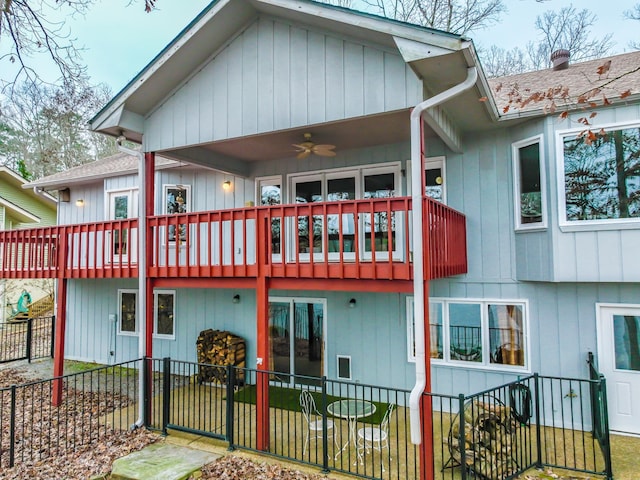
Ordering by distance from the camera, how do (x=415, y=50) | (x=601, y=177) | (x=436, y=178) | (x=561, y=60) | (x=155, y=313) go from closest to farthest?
1. (x=415, y=50)
2. (x=601, y=177)
3. (x=436, y=178)
4. (x=561, y=60)
5. (x=155, y=313)

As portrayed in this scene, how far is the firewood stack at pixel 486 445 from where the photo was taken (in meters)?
4.73

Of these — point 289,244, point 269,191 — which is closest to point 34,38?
point 269,191

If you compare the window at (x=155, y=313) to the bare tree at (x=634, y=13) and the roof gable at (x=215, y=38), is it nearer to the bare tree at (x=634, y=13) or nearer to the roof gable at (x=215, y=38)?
the roof gable at (x=215, y=38)

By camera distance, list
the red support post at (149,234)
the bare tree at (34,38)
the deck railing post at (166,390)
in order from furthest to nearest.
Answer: the bare tree at (34,38) < the red support post at (149,234) < the deck railing post at (166,390)

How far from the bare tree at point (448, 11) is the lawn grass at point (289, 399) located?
473 inches

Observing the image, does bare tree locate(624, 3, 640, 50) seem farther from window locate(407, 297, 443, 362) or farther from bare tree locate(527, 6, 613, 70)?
bare tree locate(527, 6, 613, 70)

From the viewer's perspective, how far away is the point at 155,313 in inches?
408

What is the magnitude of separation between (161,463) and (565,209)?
6.86 meters

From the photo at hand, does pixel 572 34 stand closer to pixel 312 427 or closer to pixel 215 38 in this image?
pixel 215 38

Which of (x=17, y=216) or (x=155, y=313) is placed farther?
(x=17, y=216)

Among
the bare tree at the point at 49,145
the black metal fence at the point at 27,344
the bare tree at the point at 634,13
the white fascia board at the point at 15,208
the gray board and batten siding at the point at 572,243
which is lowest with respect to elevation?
the black metal fence at the point at 27,344

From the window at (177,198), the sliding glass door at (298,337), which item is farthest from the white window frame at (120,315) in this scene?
the sliding glass door at (298,337)

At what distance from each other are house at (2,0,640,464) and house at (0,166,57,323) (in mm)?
9237

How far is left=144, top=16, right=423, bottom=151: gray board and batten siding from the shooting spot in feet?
17.6
